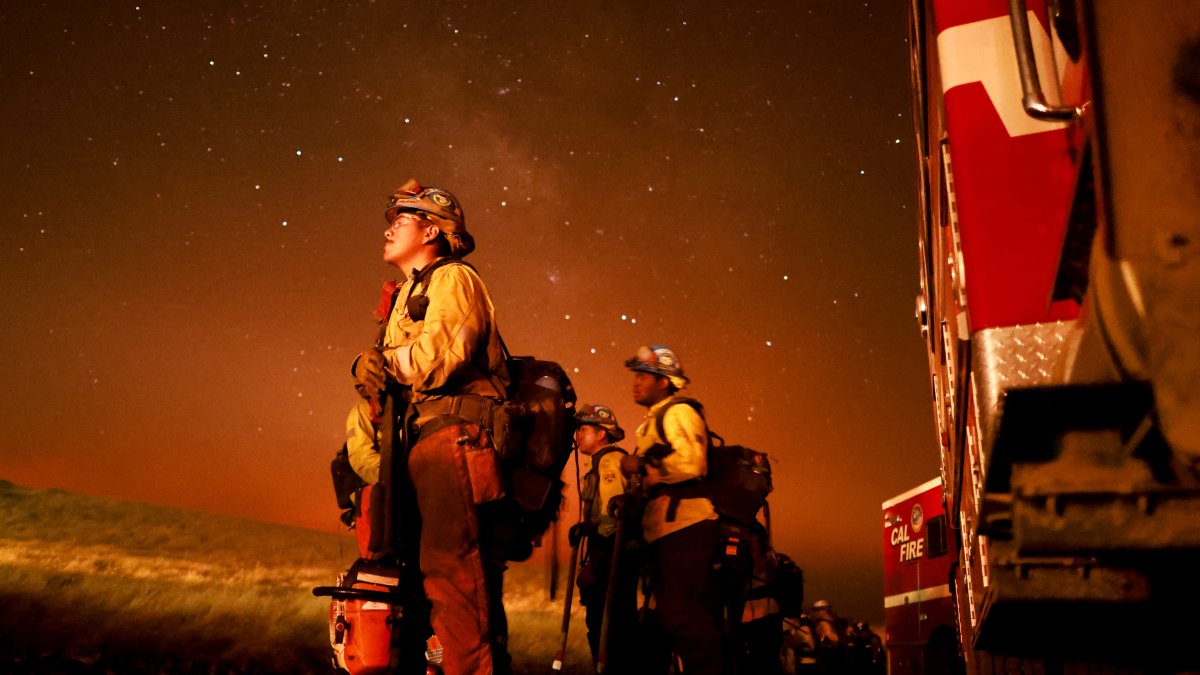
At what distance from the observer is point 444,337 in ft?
11.6

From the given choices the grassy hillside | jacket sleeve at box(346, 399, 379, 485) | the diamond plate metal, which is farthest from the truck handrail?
the grassy hillside

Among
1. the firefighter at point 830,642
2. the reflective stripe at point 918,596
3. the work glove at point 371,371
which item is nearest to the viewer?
the work glove at point 371,371

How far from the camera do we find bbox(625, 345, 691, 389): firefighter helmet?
6.30 metres

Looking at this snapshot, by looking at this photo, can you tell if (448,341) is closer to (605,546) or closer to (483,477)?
(483,477)

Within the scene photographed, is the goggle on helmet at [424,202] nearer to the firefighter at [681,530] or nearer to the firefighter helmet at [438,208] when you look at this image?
the firefighter helmet at [438,208]

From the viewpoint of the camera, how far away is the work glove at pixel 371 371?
139 inches

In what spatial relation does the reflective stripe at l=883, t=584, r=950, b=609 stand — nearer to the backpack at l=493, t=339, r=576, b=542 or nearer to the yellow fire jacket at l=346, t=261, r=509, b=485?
the backpack at l=493, t=339, r=576, b=542

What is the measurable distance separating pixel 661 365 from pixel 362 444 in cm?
282

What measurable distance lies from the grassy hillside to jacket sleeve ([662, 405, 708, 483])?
6.87ft

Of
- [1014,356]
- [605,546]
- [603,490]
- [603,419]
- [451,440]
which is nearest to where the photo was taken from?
[1014,356]

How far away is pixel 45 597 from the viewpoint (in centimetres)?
789

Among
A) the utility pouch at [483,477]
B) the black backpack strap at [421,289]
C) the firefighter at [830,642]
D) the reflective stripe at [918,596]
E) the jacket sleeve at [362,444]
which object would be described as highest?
the black backpack strap at [421,289]

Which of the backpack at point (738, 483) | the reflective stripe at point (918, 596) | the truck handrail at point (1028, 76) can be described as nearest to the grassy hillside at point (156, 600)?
the backpack at point (738, 483)

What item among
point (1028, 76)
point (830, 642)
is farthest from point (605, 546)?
point (830, 642)
